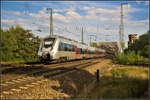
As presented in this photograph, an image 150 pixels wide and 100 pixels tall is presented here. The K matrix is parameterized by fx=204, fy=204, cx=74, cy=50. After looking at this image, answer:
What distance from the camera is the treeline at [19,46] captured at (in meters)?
33.2

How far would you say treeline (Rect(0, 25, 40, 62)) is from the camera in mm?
33250

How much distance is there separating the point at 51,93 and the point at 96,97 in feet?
7.66

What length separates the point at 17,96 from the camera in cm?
828

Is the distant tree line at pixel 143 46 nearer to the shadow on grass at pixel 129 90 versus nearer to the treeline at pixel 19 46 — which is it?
the shadow on grass at pixel 129 90

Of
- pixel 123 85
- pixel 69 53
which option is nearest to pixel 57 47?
pixel 69 53

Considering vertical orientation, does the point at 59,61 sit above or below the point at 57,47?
below

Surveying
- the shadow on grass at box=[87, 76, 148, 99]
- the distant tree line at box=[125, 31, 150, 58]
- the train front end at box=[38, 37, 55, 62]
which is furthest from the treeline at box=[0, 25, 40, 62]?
the shadow on grass at box=[87, 76, 148, 99]

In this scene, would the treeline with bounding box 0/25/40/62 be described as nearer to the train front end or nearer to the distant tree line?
the train front end

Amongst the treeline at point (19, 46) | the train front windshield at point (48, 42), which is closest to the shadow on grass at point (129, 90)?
the train front windshield at point (48, 42)

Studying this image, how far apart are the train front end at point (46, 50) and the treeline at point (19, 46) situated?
1062 centimetres

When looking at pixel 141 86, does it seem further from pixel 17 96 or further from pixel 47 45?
pixel 47 45

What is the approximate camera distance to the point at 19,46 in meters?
38.0

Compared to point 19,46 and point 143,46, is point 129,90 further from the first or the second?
point 19,46

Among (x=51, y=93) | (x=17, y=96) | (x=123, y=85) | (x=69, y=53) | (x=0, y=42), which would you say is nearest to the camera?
(x=123, y=85)
